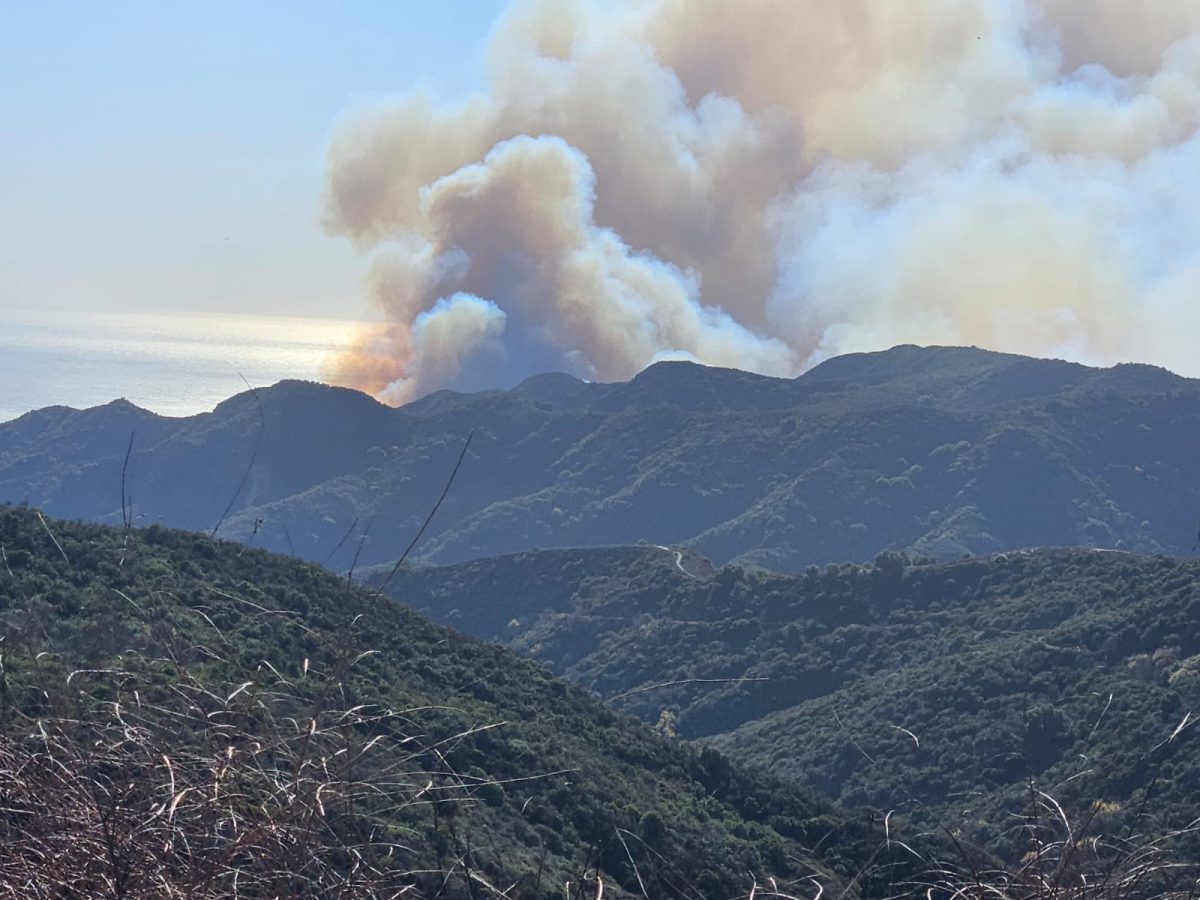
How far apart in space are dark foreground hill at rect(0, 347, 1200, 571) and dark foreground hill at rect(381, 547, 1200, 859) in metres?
16.0

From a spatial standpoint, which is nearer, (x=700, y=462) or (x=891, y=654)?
(x=891, y=654)

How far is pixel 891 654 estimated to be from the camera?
46.8 m

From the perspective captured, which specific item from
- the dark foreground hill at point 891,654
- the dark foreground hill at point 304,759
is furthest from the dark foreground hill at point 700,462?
the dark foreground hill at point 304,759

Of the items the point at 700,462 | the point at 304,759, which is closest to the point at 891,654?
the point at 304,759

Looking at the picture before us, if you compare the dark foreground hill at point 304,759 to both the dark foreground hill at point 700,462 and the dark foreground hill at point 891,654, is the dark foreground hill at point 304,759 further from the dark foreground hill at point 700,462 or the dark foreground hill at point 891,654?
the dark foreground hill at point 700,462

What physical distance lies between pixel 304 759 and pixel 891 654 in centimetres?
Result: 4359

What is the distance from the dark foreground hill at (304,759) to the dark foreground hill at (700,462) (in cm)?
4501

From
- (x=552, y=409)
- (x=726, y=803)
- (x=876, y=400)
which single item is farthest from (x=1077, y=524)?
(x=726, y=803)

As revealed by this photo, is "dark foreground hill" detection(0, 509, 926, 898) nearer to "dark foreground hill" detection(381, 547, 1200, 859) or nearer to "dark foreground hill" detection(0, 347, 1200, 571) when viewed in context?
"dark foreground hill" detection(381, 547, 1200, 859)

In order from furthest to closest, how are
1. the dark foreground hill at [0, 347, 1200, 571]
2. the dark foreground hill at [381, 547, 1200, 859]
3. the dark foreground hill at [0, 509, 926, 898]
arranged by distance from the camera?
the dark foreground hill at [0, 347, 1200, 571] → the dark foreground hill at [381, 547, 1200, 859] → the dark foreground hill at [0, 509, 926, 898]

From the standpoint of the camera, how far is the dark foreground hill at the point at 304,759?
15.5ft

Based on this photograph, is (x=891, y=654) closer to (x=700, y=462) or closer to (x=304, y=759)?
(x=304, y=759)

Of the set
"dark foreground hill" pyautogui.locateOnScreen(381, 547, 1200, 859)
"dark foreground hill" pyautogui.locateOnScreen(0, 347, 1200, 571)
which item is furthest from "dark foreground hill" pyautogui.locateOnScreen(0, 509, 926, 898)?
"dark foreground hill" pyautogui.locateOnScreen(0, 347, 1200, 571)

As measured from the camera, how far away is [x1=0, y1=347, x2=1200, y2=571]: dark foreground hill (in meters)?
82.1
